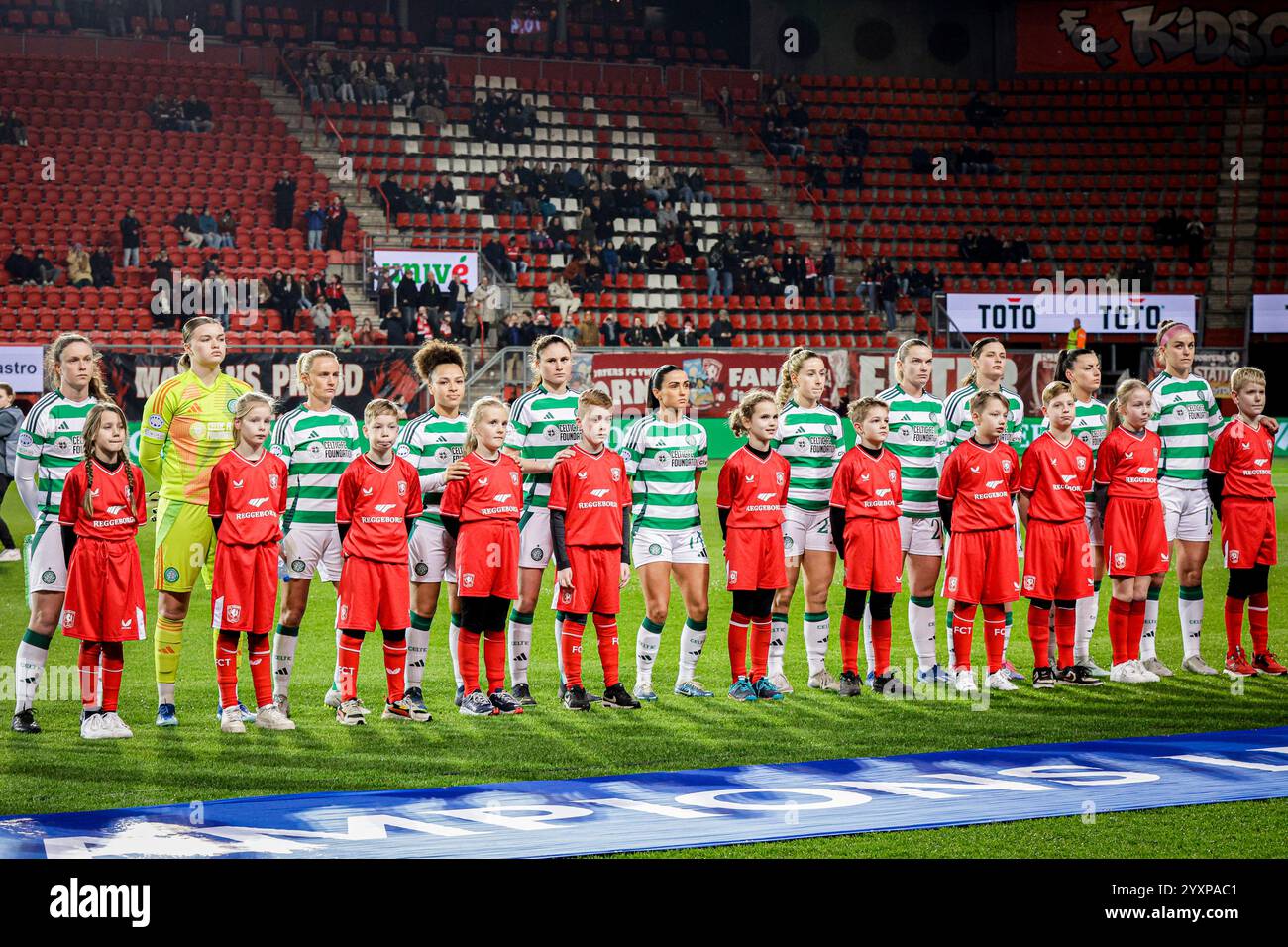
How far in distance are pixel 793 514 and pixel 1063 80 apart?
30.9 m

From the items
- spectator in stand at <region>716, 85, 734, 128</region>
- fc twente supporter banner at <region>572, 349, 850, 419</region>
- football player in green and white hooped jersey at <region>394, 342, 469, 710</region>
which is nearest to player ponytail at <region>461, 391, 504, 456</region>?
football player in green and white hooped jersey at <region>394, 342, 469, 710</region>

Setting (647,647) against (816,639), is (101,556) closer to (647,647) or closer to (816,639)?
(647,647)

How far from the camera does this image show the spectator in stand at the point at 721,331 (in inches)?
1083

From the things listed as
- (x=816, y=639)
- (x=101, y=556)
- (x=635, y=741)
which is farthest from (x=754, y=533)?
(x=101, y=556)

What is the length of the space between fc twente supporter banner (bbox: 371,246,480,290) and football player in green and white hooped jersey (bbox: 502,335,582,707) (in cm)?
1881

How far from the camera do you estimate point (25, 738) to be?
25.7ft

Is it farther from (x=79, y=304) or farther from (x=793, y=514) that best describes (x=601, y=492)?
(x=79, y=304)

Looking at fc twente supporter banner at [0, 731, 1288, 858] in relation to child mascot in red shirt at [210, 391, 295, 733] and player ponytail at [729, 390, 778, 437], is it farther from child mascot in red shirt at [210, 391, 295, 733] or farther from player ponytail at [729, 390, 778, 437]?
player ponytail at [729, 390, 778, 437]

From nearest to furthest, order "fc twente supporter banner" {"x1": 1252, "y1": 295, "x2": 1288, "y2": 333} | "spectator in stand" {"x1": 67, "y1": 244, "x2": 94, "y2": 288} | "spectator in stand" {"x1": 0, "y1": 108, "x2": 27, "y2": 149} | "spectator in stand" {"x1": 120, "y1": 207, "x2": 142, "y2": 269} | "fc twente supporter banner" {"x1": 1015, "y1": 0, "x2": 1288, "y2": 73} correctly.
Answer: "spectator in stand" {"x1": 67, "y1": 244, "x2": 94, "y2": 288} → "spectator in stand" {"x1": 120, "y1": 207, "x2": 142, "y2": 269} → "spectator in stand" {"x1": 0, "y1": 108, "x2": 27, "y2": 149} → "fc twente supporter banner" {"x1": 1252, "y1": 295, "x2": 1288, "y2": 333} → "fc twente supporter banner" {"x1": 1015, "y1": 0, "x2": 1288, "y2": 73}

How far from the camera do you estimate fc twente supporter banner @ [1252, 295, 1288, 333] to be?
101 feet

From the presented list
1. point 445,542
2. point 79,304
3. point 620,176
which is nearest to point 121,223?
point 79,304

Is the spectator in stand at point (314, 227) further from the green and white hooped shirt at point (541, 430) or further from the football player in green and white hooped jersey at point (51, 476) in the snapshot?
the green and white hooped shirt at point (541, 430)

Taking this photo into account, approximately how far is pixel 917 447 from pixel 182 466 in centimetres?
445

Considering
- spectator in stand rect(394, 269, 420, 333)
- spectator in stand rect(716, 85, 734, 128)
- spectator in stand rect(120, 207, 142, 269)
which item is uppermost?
spectator in stand rect(716, 85, 734, 128)
